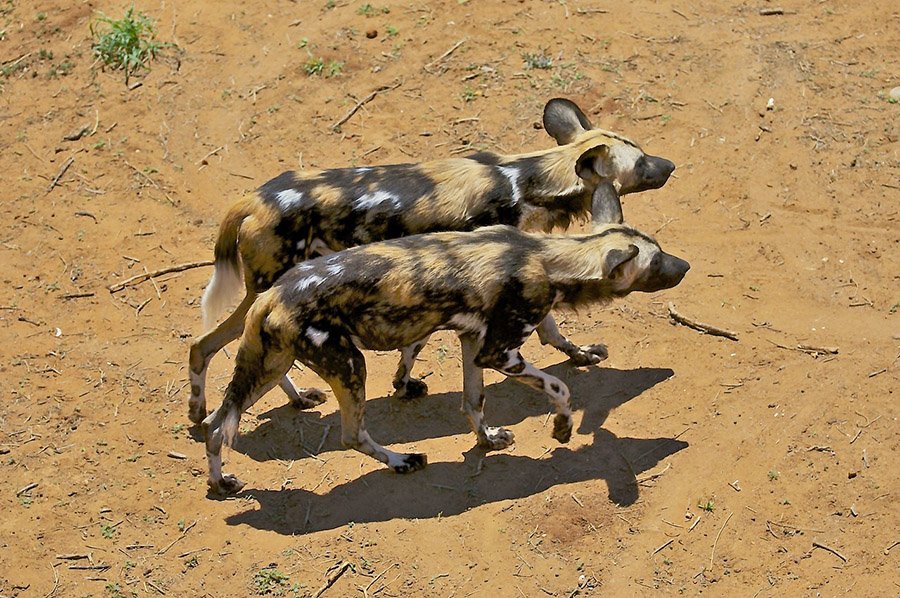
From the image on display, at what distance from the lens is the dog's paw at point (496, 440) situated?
300 inches

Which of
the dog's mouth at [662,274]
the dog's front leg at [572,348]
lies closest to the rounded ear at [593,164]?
the dog's mouth at [662,274]

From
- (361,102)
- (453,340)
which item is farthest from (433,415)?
(361,102)

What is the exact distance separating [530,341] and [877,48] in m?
4.54

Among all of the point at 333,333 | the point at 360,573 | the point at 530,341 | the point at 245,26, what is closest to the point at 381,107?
the point at 245,26

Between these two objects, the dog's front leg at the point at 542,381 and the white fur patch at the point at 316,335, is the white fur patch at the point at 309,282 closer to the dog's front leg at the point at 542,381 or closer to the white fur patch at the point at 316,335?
the white fur patch at the point at 316,335

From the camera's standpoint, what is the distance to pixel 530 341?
8.81 m

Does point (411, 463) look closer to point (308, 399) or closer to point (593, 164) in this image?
point (308, 399)

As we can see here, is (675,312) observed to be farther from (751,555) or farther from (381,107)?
(381,107)

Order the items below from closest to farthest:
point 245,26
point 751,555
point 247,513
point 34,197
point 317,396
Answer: point 751,555, point 247,513, point 317,396, point 34,197, point 245,26

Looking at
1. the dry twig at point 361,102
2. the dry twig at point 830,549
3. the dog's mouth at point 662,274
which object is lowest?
the dry twig at point 830,549

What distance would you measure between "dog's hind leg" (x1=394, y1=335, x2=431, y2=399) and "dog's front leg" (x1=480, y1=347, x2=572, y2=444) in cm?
84

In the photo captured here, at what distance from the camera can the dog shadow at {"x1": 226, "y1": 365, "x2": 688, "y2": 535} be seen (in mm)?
7250

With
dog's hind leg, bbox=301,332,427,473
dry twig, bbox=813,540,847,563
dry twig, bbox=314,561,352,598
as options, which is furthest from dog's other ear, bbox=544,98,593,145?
dry twig, bbox=314,561,352,598

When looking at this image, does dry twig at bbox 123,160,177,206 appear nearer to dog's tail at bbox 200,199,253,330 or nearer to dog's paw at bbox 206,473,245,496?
dog's tail at bbox 200,199,253,330
